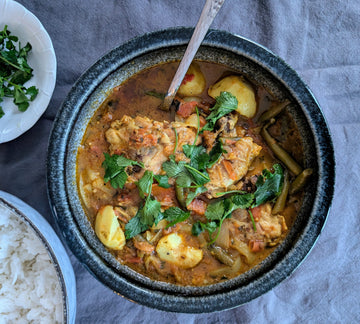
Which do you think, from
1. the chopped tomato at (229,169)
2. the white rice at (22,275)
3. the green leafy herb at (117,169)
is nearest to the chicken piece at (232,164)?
the chopped tomato at (229,169)

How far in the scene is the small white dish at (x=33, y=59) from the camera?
2.74m

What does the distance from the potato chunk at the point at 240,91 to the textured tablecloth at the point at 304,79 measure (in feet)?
2.00

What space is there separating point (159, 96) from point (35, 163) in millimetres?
976

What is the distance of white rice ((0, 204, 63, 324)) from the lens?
2.69 metres

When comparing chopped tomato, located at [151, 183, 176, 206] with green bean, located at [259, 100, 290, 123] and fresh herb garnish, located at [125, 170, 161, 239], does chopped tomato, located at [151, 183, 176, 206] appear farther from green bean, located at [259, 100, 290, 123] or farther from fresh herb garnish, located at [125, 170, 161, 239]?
green bean, located at [259, 100, 290, 123]

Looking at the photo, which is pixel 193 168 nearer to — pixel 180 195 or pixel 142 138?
pixel 180 195

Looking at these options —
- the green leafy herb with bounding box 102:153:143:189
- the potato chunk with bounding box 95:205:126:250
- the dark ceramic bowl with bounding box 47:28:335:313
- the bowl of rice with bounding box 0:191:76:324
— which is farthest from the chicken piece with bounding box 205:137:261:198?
the bowl of rice with bounding box 0:191:76:324

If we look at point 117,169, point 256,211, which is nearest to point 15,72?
point 117,169

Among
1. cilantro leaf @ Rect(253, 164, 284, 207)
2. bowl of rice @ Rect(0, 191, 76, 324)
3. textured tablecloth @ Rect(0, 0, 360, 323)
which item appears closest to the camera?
cilantro leaf @ Rect(253, 164, 284, 207)

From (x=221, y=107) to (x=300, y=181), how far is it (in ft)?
1.95

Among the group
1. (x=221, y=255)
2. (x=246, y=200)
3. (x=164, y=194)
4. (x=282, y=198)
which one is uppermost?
(x=282, y=198)

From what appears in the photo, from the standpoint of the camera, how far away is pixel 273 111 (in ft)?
8.06

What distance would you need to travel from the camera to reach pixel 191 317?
2895 millimetres

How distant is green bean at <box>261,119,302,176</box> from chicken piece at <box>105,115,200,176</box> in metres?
0.42
